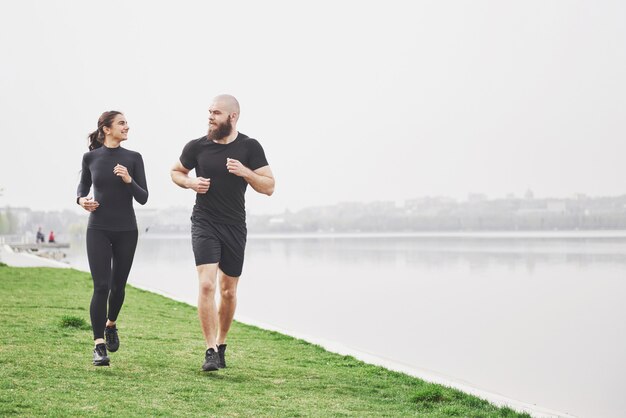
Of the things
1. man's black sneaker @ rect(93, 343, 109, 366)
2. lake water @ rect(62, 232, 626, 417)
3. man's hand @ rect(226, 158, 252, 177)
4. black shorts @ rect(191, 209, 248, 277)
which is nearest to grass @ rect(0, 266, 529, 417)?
man's black sneaker @ rect(93, 343, 109, 366)

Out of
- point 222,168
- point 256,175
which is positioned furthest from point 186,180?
point 256,175

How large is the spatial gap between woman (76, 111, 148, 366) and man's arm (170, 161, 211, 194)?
0.86 ft

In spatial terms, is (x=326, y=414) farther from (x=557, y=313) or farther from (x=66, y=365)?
(x=557, y=313)

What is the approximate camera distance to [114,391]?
5.36m

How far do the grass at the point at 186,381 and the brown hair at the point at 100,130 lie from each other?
1.79 m

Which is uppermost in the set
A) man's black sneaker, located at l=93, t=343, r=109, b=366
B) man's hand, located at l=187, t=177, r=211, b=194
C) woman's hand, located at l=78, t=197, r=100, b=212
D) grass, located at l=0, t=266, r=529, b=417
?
man's hand, located at l=187, t=177, r=211, b=194

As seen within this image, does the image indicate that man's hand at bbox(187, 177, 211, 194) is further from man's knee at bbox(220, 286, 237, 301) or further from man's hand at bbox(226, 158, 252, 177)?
man's knee at bbox(220, 286, 237, 301)

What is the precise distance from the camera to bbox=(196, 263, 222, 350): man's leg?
6398 mm

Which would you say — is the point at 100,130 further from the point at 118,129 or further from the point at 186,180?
the point at 186,180

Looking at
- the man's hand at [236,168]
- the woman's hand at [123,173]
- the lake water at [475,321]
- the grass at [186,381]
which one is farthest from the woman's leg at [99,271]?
the lake water at [475,321]

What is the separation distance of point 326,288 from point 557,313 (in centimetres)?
862

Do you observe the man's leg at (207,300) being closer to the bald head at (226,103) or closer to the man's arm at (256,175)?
the man's arm at (256,175)

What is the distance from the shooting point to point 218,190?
6.43 metres

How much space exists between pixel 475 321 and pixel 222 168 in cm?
1134
